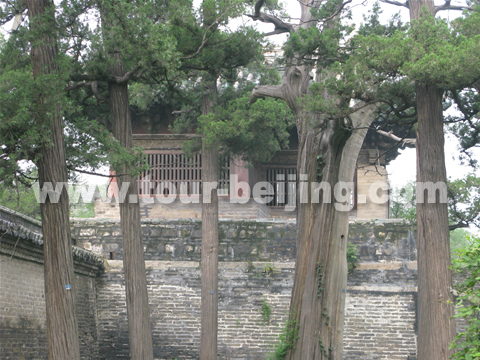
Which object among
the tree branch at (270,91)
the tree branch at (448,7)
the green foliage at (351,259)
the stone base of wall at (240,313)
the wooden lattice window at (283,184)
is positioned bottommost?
the stone base of wall at (240,313)

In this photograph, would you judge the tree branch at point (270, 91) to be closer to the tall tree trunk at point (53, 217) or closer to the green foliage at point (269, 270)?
the tall tree trunk at point (53, 217)

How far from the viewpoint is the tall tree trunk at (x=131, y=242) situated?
918 centimetres

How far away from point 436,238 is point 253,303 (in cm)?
613

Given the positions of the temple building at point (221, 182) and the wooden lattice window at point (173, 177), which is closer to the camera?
the temple building at point (221, 182)

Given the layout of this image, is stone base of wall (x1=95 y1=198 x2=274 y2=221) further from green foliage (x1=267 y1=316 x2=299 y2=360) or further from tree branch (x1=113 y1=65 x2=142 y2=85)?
tree branch (x1=113 y1=65 x2=142 y2=85)

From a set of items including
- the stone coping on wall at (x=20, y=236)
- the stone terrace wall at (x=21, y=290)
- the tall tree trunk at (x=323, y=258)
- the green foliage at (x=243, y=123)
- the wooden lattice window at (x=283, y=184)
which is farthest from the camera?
the wooden lattice window at (x=283, y=184)

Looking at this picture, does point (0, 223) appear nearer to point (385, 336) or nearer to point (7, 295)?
point (7, 295)

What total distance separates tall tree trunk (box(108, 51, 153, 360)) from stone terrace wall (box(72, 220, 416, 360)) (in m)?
3.75

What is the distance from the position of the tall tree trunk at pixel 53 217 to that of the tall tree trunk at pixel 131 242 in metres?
1.78

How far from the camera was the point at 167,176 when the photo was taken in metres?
15.5

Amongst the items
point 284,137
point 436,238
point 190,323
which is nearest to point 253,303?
point 190,323

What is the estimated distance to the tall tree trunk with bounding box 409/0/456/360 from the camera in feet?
24.8

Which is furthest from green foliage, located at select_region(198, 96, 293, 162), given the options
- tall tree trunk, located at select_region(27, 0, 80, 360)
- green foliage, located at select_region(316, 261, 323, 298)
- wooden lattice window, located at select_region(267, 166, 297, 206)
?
wooden lattice window, located at select_region(267, 166, 297, 206)

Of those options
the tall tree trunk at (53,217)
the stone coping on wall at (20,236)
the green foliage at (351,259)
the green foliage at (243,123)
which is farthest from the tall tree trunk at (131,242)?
the green foliage at (351,259)
